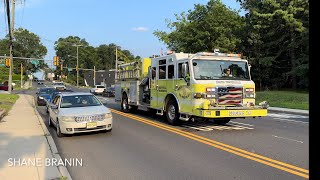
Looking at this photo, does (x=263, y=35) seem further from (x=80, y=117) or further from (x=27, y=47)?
(x=27, y=47)

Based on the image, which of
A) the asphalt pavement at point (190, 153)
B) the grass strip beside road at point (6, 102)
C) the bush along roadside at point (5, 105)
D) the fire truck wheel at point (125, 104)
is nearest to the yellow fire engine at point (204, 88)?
the asphalt pavement at point (190, 153)

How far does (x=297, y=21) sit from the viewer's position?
131 feet

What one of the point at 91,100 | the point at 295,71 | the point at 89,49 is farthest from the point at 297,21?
the point at 89,49

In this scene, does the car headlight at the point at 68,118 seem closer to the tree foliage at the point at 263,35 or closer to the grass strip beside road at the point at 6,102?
the grass strip beside road at the point at 6,102

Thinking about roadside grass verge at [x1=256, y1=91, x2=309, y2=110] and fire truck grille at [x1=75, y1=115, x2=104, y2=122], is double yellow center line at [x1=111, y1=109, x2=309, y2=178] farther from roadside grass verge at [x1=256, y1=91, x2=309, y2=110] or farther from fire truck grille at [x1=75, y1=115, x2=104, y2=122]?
roadside grass verge at [x1=256, y1=91, x2=309, y2=110]

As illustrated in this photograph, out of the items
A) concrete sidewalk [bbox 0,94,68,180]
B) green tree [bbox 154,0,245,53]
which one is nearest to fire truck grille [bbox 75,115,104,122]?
concrete sidewalk [bbox 0,94,68,180]

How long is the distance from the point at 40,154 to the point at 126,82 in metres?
11.7

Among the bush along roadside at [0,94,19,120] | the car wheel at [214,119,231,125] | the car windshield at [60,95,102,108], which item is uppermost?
the car windshield at [60,95,102,108]

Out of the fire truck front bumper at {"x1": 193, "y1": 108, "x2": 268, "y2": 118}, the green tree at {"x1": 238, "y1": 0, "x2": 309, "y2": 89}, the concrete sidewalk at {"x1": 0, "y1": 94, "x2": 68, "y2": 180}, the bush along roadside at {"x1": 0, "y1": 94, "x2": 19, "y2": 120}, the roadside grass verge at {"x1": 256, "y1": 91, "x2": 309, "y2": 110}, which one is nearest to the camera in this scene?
the concrete sidewalk at {"x1": 0, "y1": 94, "x2": 68, "y2": 180}

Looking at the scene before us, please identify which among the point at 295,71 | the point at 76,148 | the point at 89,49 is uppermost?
the point at 89,49

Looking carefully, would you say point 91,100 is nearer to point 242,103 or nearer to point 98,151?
point 98,151

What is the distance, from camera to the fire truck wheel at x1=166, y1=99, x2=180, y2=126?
14.1 m

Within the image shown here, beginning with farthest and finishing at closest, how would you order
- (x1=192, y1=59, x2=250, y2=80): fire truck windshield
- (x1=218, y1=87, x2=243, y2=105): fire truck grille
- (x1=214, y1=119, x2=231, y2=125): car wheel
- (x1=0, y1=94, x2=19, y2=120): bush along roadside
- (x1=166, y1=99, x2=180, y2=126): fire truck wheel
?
1. (x1=0, y1=94, x2=19, y2=120): bush along roadside
2. (x1=214, y1=119, x2=231, y2=125): car wheel
3. (x1=166, y1=99, x2=180, y2=126): fire truck wheel
4. (x1=192, y1=59, x2=250, y2=80): fire truck windshield
5. (x1=218, y1=87, x2=243, y2=105): fire truck grille

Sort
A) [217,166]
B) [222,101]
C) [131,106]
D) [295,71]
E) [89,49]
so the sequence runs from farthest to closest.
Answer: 1. [89,49]
2. [295,71]
3. [131,106]
4. [222,101]
5. [217,166]
